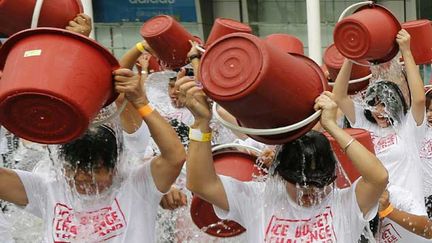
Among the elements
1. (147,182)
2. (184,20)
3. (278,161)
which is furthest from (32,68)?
(184,20)

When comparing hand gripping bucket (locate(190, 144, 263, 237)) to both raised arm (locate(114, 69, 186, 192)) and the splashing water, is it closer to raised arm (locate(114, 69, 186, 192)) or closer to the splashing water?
raised arm (locate(114, 69, 186, 192))

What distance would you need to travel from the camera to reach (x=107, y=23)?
48.2 ft

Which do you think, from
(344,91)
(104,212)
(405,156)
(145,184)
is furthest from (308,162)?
(344,91)

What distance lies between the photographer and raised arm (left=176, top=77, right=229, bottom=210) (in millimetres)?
2322

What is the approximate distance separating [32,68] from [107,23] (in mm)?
12903

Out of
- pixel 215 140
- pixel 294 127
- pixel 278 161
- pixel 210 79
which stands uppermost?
pixel 210 79

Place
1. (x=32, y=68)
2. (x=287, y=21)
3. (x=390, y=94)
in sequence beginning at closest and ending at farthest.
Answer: (x=32, y=68)
(x=390, y=94)
(x=287, y=21)

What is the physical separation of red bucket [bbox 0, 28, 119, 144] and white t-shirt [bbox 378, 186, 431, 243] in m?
1.41

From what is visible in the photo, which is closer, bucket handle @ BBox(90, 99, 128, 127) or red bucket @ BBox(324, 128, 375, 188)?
bucket handle @ BBox(90, 99, 128, 127)

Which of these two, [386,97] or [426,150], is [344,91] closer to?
[386,97]

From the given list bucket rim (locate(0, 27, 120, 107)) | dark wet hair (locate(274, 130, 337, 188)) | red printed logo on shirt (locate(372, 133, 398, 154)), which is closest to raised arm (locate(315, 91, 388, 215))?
dark wet hair (locate(274, 130, 337, 188))

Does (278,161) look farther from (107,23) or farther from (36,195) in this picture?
(107,23)

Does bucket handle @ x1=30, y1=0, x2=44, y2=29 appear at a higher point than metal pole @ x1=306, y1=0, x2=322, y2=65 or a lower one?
higher

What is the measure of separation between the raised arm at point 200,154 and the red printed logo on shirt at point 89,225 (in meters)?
0.29
